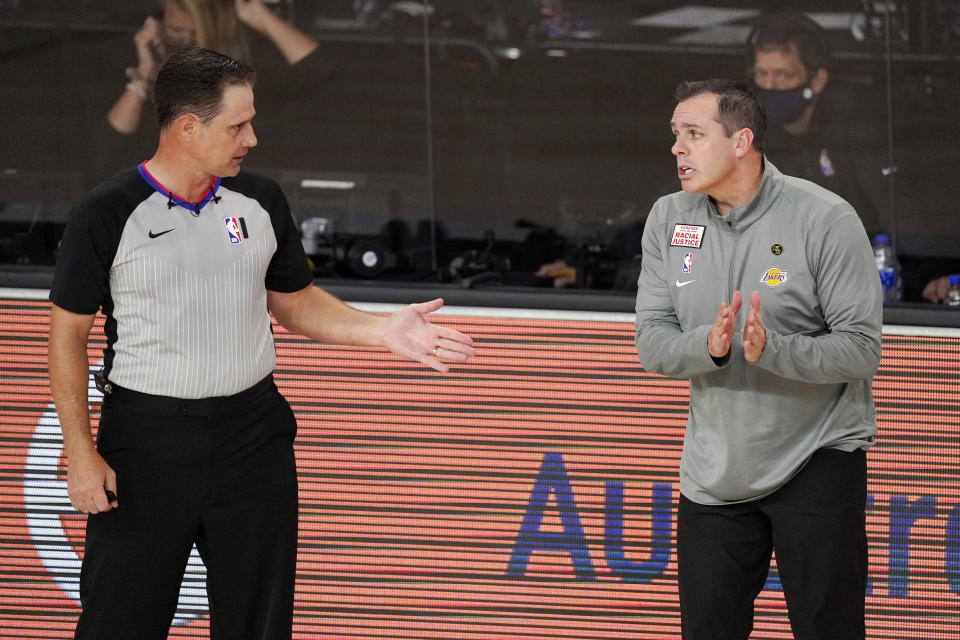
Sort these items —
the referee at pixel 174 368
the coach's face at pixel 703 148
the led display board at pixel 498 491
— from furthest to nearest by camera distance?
the led display board at pixel 498 491
the coach's face at pixel 703 148
the referee at pixel 174 368

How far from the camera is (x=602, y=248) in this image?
17.5 ft

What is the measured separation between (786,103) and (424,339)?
2.70 metres

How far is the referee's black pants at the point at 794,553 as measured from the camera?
2.94m

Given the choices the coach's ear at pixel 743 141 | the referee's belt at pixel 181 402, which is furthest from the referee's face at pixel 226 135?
the coach's ear at pixel 743 141

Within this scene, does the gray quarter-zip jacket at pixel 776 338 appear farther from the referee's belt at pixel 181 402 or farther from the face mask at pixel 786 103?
the face mask at pixel 786 103

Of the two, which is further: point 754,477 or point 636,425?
point 636,425

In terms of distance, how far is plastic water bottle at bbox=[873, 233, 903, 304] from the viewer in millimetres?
4836

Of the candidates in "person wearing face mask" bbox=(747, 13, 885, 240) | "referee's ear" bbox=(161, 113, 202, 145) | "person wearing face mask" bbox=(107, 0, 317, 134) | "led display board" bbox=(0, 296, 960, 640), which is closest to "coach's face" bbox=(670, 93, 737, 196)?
"led display board" bbox=(0, 296, 960, 640)

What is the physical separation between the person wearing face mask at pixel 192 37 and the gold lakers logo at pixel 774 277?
302 cm

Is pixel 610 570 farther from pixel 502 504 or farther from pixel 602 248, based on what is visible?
pixel 602 248

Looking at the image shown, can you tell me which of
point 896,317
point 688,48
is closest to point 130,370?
point 896,317

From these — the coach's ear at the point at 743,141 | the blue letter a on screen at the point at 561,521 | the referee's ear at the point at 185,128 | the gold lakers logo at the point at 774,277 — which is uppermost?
the referee's ear at the point at 185,128

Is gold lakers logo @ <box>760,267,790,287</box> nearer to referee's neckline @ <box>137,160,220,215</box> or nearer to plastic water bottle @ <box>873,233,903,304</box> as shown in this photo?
referee's neckline @ <box>137,160,220,215</box>

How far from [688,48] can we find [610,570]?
7.94 ft
